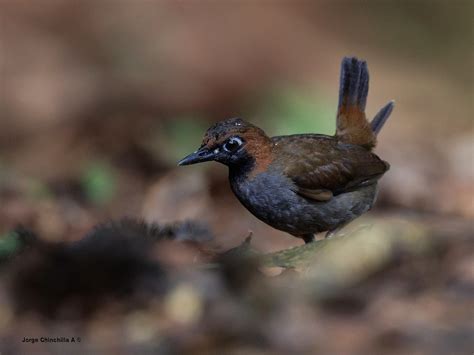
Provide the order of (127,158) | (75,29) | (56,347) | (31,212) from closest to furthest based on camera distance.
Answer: (56,347) → (31,212) → (127,158) → (75,29)

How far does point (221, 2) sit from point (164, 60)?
7.61 feet

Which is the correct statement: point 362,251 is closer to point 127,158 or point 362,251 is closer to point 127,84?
point 127,158

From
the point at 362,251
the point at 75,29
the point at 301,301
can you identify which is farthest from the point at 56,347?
the point at 75,29

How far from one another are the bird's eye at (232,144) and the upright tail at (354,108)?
1222 mm

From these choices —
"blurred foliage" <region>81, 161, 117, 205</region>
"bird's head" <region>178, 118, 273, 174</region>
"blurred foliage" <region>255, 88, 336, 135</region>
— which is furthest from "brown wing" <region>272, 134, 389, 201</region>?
"blurred foliage" <region>255, 88, 336, 135</region>

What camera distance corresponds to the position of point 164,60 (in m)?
13.6

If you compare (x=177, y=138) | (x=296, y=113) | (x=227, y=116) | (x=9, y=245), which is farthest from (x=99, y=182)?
(x=9, y=245)

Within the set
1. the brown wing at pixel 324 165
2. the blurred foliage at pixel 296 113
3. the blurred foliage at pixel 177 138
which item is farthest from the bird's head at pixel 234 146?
the blurred foliage at pixel 296 113

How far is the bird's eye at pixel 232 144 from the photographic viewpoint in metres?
5.94

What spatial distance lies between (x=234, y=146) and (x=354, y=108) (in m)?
1.49

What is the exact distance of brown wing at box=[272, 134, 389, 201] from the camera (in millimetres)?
6184

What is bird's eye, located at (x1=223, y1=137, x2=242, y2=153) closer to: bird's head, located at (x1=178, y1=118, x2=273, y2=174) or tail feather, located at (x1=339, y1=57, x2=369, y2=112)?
bird's head, located at (x1=178, y1=118, x2=273, y2=174)

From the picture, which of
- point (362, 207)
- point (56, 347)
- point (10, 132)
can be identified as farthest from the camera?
point (10, 132)

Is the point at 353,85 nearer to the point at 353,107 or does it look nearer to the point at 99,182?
the point at 353,107
